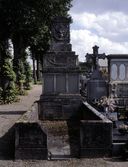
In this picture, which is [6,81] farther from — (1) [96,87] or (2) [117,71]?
(2) [117,71]

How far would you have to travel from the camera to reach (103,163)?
10.5 meters

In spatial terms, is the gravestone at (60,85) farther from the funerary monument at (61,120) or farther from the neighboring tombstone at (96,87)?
the neighboring tombstone at (96,87)

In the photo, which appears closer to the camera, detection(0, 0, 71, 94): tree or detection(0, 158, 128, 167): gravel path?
detection(0, 158, 128, 167): gravel path

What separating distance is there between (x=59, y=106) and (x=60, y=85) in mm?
888

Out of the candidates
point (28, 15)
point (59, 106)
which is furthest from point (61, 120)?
point (28, 15)

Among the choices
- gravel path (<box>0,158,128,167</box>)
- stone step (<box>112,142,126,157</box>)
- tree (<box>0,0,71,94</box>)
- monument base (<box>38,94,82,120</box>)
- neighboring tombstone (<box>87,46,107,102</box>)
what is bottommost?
gravel path (<box>0,158,128,167</box>)

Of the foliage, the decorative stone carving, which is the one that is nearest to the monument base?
the decorative stone carving

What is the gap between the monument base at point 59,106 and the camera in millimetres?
18781

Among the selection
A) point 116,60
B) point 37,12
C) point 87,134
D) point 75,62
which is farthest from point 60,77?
point 37,12

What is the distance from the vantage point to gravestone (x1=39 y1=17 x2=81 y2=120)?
18812mm

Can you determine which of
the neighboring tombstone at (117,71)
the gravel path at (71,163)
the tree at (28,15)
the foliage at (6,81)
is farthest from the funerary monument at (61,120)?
the tree at (28,15)

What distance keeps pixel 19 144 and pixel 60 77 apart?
8149 millimetres

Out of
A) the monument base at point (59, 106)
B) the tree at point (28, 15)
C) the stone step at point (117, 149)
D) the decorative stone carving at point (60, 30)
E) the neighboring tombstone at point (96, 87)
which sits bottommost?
the stone step at point (117, 149)

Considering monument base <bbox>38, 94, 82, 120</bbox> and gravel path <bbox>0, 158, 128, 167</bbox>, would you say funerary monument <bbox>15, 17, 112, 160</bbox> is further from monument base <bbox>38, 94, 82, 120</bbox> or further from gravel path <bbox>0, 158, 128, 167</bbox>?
gravel path <bbox>0, 158, 128, 167</bbox>
